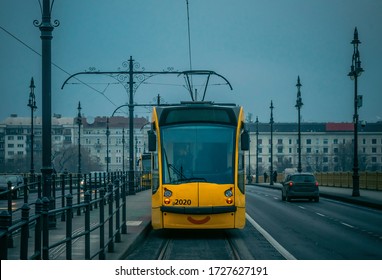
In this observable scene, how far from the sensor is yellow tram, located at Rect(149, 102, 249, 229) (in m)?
15.0

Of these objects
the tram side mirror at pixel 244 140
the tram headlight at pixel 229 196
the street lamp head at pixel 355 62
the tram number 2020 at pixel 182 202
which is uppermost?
the street lamp head at pixel 355 62

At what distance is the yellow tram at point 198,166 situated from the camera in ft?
49.3

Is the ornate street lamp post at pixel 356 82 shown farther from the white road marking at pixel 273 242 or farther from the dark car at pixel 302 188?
the white road marking at pixel 273 242

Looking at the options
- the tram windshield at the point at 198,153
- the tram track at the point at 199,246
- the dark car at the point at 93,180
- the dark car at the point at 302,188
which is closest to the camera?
the tram track at the point at 199,246

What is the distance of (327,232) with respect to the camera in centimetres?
1689

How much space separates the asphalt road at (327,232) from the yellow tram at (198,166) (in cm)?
147

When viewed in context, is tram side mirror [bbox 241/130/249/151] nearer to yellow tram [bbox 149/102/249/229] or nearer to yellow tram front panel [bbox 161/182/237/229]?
yellow tram [bbox 149/102/249/229]

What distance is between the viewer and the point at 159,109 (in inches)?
626

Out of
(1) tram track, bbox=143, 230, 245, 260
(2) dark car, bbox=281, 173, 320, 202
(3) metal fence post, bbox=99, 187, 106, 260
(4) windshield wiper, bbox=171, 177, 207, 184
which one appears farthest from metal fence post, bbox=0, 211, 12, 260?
(2) dark car, bbox=281, 173, 320, 202

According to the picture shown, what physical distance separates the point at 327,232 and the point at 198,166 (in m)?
3.97

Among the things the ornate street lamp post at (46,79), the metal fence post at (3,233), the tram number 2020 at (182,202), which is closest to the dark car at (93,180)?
the tram number 2020 at (182,202)

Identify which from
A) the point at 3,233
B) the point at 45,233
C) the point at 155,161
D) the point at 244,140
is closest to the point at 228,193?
the point at 244,140

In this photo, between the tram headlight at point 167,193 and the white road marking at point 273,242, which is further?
the tram headlight at point 167,193
